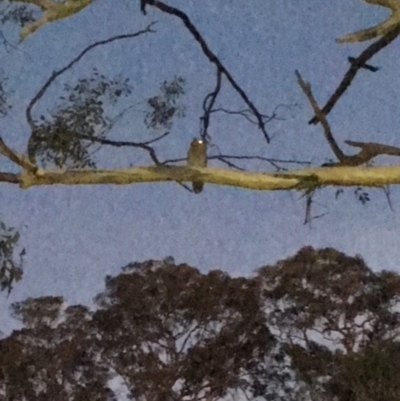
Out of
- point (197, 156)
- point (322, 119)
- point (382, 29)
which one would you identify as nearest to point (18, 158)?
point (197, 156)

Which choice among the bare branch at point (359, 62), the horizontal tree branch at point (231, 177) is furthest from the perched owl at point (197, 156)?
→ the bare branch at point (359, 62)

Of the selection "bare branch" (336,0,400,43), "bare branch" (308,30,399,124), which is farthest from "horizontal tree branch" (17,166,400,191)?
"bare branch" (336,0,400,43)

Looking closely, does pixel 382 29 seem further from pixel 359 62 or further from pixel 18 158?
pixel 18 158

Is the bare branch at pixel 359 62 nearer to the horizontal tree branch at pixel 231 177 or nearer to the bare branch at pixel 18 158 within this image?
the horizontal tree branch at pixel 231 177

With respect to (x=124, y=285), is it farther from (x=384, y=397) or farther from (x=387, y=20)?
(x=387, y=20)

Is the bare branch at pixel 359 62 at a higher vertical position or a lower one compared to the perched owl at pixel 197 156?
higher

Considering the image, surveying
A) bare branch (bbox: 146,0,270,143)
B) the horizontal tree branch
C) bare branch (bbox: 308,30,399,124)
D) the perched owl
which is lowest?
the horizontal tree branch

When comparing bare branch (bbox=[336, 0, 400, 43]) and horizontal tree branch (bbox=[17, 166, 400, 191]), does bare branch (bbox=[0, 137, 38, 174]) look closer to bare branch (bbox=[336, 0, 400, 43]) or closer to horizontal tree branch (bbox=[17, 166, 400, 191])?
horizontal tree branch (bbox=[17, 166, 400, 191])

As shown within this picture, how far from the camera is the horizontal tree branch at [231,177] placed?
211 centimetres

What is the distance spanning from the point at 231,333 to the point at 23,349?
238cm

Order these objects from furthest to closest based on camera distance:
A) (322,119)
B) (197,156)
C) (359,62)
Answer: (197,156), (359,62), (322,119)

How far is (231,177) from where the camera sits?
222 centimetres

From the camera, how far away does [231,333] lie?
1104 cm

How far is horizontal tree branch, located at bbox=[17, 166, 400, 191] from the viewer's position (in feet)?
6.91
